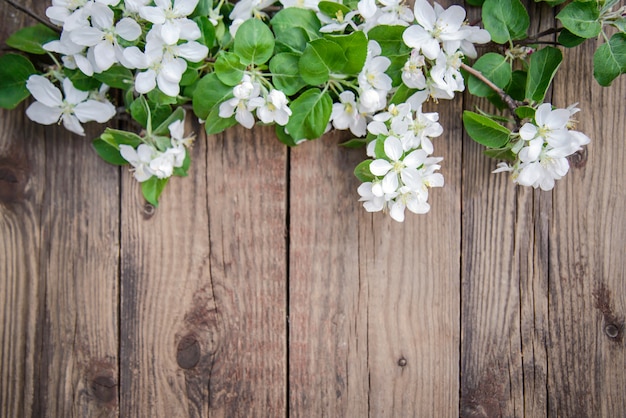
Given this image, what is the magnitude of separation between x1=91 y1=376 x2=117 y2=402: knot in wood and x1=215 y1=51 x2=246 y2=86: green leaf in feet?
2.34

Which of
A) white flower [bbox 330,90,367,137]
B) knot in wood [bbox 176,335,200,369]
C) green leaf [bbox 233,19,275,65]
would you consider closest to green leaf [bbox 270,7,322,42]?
green leaf [bbox 233,19,275,65]

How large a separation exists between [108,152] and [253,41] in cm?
40

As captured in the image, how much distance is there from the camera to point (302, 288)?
1148 millimetres

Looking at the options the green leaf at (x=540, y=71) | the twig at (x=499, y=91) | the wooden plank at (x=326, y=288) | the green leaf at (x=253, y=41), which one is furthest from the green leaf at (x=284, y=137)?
the green leaf at (x=540, y=71)

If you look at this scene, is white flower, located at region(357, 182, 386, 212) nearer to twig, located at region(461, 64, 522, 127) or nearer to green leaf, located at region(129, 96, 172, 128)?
twig, located at region(461, 64, 522, 127)

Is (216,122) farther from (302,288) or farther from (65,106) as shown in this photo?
(302,288)

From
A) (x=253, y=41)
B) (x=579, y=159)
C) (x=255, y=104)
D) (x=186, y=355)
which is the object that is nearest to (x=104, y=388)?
(x=186, y=355)

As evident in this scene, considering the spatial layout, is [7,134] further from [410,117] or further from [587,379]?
[587,379]

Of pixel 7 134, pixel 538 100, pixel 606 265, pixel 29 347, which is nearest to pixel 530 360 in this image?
pixel 606 265

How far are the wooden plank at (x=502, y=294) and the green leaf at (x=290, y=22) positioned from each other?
434 mm

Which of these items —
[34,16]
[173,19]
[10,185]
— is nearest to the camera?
[173,19]

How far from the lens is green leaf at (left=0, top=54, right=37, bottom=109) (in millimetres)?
1024

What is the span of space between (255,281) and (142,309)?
0.85 feet

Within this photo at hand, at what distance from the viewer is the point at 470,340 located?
45.6 inches
